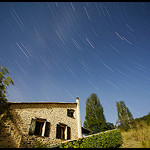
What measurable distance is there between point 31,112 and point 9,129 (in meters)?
2.24

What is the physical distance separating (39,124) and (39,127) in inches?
11.2

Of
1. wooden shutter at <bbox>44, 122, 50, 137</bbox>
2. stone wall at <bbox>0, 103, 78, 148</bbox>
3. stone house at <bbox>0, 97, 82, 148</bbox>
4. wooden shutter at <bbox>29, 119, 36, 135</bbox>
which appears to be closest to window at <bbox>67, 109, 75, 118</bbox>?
stone house at <bbox>0, 97, 82, 148</bbox>

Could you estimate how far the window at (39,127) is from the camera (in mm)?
9630

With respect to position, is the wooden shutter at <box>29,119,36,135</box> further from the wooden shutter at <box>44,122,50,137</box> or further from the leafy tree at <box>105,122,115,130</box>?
the leafy tree at <box>105,122,115,130</box>

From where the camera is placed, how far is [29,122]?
32.2 ft

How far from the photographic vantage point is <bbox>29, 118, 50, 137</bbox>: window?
9630mm

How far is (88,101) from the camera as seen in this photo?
25.1 metres

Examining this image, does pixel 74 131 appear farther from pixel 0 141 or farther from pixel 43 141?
pixel 0 141

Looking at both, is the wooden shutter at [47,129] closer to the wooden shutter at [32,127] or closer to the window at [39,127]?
the window at [39,127]

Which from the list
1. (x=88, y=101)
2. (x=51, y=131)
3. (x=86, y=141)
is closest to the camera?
(x=86, y=141)

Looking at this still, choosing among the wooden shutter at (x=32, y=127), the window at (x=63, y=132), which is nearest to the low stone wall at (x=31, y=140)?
the wooden shutter at (x=32, y=127)

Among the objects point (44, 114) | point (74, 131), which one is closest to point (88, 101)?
point (74, 131)

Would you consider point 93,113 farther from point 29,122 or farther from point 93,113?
point 29,122

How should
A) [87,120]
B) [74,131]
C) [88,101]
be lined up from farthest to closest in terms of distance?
[88,101] → [87,120] → [74,131]
